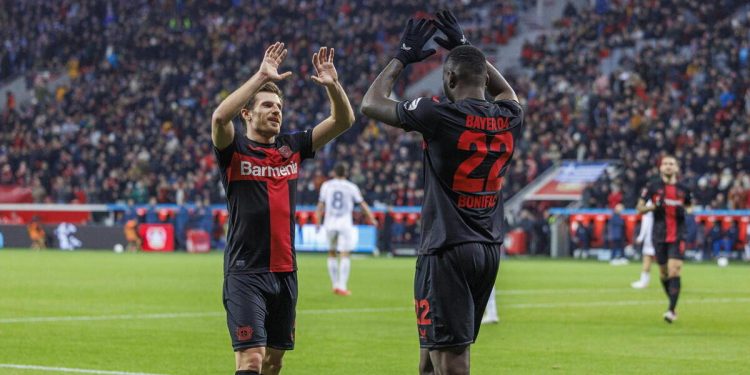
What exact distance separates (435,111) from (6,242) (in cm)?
3992

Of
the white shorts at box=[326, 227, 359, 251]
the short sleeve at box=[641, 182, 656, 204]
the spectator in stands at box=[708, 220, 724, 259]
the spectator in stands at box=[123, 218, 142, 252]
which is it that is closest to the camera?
the short sleeve at box=[641, 182, 656, 204]

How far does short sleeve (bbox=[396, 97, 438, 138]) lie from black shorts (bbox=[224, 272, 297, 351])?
1713 mm

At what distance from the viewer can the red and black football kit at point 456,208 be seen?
725cm

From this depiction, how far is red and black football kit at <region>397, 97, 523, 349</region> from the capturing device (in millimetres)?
7250

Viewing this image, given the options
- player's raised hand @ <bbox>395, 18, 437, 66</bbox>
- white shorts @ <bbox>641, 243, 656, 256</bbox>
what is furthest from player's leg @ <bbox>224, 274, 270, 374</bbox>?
white shorts @ <bbox>641, 243, 656, 256</bbox>

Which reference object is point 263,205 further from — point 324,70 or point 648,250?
point 648,250

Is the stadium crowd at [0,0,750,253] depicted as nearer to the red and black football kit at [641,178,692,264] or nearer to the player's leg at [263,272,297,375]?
the red and black football kit at [641,178,692,264]

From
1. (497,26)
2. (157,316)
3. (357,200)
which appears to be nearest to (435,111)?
(157,316)

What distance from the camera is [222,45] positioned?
2244 inches

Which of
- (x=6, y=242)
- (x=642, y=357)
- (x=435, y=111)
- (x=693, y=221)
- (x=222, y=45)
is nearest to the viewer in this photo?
(x=435, y=111)

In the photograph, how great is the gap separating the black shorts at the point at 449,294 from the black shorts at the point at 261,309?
50.3 inches

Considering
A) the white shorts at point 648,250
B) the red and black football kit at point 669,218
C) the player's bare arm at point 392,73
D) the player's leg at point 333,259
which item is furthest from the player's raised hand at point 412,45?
the white shorts at point 648,250

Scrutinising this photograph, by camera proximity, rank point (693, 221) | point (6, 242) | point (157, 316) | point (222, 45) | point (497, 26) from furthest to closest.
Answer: point (222, 45), point (497, 26), point (6, 242), point (693, 221), point (157, 316)

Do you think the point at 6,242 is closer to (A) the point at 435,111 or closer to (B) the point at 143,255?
(B) the point at 143,255
